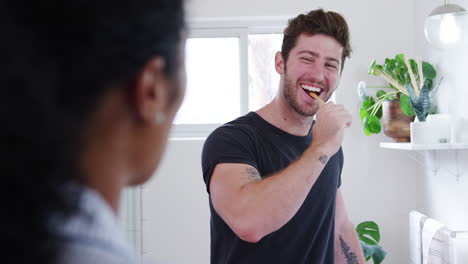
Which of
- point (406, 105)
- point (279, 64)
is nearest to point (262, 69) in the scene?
point (406, 105)

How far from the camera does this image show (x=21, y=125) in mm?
236

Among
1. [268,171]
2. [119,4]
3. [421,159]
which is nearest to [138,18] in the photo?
[119,4]

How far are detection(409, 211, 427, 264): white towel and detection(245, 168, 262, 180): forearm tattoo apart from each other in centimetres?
167

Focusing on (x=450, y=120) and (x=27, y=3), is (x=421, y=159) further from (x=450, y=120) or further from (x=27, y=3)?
(x=27, y=3)

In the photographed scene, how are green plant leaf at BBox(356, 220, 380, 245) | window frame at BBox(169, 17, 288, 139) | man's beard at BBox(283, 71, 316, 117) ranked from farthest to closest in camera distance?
window frame at BBox(169, 17, 288, 139)
green plant leaf at BBox(356, 220, 380, 245)
man's beard at BBox(283, 71, 316, 117)

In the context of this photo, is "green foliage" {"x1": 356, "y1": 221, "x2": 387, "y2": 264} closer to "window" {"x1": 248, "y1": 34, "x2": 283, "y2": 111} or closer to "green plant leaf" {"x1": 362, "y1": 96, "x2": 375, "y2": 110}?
"green plant leaf" {"x1": 362, "y1": 96, "x2": 375, "y2": 110}

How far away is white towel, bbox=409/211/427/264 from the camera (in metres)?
2.59

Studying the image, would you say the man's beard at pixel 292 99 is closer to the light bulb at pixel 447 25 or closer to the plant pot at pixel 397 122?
the light bulb at pixel 447 25

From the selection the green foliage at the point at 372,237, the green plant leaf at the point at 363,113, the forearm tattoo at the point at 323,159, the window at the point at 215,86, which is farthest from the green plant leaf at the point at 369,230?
the forearm tattoo at the point at 323,159

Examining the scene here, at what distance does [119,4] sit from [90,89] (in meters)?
0.04

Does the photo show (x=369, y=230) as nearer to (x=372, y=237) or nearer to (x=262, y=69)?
(x=372, y=237)

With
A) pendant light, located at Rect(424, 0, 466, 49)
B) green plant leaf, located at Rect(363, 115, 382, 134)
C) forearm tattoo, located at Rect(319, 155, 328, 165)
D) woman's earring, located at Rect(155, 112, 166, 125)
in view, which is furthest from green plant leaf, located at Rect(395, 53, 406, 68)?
woman's earring, located at Rect(155, 112, 166, 125)

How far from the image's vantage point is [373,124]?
9.15ft

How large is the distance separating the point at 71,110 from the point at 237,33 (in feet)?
9.67
